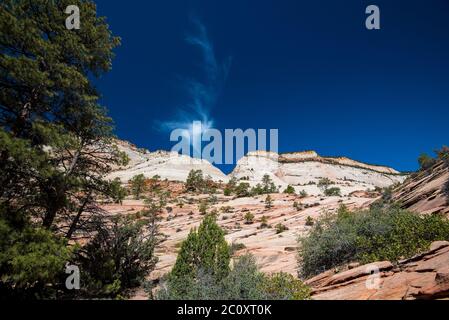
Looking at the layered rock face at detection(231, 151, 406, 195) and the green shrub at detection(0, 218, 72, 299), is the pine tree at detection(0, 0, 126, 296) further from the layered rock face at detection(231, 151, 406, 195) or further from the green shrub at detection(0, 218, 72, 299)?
the layered rock face at detection(231, 151, 406, 195)

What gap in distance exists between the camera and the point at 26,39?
7.66m

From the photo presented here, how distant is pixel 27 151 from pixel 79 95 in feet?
9.28

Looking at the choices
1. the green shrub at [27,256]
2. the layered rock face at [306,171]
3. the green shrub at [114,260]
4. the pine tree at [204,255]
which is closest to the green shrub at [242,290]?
the pine tree at [204,255]

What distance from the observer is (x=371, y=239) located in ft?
37.0

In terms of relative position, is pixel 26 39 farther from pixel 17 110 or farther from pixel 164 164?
pixel 164 164

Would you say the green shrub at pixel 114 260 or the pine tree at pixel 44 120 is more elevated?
the pine tree at pixel 44 120

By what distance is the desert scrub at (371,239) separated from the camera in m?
9.16

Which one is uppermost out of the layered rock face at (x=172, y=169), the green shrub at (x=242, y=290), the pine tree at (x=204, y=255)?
the layered rock face at (x=172, y=169)

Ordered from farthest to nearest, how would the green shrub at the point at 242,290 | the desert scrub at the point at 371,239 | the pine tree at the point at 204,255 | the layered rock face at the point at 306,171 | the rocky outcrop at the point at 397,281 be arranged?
the layered rock face at the point at 306,171 → the pine tree at the point at 204,255 → the desert scrub at the point at 371,239 → the green shrub at the point at 242,290 → the rocky outcrop at the point at 397,281

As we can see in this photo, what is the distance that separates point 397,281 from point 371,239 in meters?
4.77

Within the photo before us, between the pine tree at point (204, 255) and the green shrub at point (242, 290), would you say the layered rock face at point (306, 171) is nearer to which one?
the pine tree at point (204, 255)

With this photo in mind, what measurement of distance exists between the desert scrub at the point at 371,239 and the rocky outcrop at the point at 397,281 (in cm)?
115

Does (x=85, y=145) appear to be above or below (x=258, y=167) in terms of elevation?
below

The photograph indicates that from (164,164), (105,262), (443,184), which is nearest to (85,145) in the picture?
(105,262)
